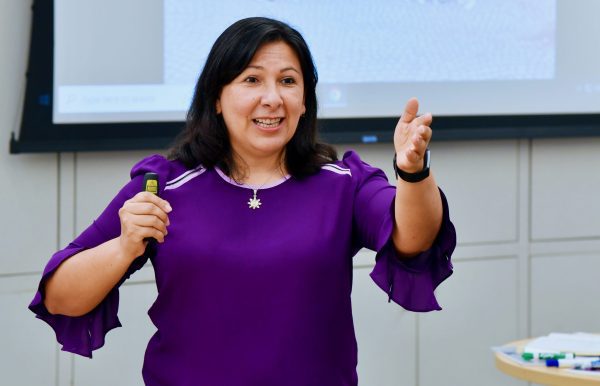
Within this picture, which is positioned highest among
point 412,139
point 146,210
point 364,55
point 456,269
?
point 364,55

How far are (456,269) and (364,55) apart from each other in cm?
91

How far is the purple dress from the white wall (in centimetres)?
155

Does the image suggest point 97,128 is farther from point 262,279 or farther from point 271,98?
point 262,279

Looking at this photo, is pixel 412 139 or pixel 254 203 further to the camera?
pixel 254 203

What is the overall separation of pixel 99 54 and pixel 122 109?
0.20 metres

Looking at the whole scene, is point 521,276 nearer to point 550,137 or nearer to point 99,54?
point 550,137

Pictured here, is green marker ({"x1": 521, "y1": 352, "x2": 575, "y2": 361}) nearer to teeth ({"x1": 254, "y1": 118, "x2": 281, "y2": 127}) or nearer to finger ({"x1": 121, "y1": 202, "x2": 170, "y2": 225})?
teeth ({"x1": 254, "y1": 118, "x2": 281, "y2": 127})

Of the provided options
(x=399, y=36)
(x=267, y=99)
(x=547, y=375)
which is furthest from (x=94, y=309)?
(x=399, y=36)

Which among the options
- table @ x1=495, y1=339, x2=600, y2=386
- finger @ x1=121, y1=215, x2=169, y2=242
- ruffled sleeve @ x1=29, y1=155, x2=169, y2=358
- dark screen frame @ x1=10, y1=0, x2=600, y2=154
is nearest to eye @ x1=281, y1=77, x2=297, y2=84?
ruffled sleeve @ x1=29, y1=155, x2=169, y2=358

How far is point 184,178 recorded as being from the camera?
1.63 meters

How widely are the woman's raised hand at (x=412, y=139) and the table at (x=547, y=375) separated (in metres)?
1.03

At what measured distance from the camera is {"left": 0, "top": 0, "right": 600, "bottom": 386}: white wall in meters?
3.09

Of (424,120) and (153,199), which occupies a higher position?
(424,120)

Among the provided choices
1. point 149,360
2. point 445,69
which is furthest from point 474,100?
point 149,360
